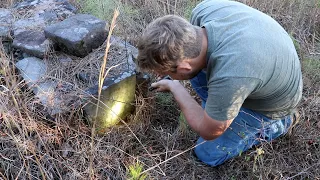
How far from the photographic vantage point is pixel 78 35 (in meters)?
2.58

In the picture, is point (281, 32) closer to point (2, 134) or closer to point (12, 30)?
point (2, 134)

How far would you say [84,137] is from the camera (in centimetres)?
226

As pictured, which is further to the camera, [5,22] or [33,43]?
[5,22]

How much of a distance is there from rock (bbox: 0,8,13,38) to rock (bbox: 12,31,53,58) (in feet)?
0.47

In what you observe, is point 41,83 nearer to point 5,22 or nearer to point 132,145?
point 132,145

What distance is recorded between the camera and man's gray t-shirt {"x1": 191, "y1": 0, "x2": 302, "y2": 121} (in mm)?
1646

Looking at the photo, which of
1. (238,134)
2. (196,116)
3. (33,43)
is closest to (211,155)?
(238,134)

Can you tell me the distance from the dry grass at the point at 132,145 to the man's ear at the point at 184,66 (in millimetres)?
483

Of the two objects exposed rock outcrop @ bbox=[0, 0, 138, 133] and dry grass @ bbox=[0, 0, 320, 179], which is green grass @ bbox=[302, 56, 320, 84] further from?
exposed rock outcrop @ bbox=[0, 0, 138, 133]

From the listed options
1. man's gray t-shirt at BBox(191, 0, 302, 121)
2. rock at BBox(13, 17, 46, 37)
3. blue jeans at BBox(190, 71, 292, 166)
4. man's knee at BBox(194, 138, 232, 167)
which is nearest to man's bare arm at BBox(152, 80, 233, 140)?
man's gray t-shirt at BBox(191, 0, 302, 121)

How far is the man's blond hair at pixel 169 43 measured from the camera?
1685mm

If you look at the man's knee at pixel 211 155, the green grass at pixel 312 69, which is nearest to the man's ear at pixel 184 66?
the man's knee at pixel 211 155

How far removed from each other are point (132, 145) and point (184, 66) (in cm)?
90

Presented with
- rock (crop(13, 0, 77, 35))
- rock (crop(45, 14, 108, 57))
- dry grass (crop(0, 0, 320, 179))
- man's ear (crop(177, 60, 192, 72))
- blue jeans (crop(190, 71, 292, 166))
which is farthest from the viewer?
rock (crop(13, 0, 77, 35))
